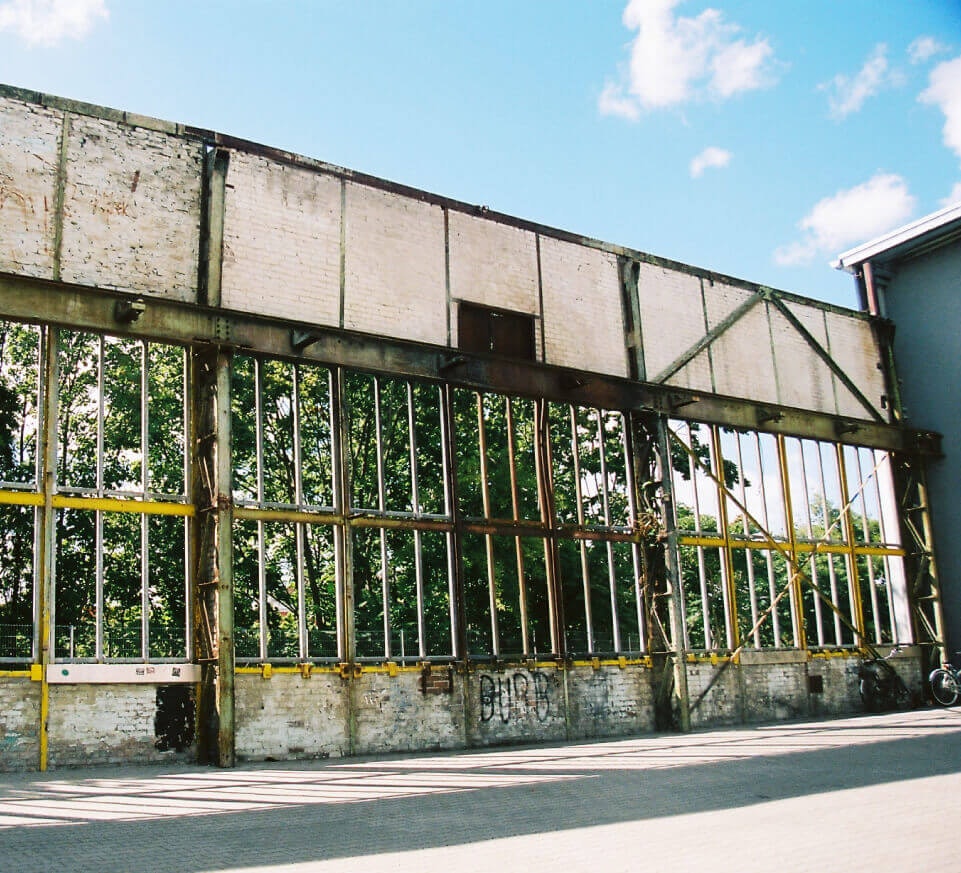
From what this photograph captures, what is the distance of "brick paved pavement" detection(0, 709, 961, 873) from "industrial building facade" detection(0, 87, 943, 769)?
1871 millimetres

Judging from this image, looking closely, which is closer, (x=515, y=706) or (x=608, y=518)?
(x=515, y=706)

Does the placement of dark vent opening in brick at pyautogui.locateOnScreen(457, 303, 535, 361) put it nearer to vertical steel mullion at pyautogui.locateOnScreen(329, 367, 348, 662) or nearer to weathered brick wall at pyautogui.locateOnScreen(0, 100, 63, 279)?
vertical steel mullion at pyautogui.locateOnScreen(329, 367, 348, 662)

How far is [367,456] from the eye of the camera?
29.7 metres

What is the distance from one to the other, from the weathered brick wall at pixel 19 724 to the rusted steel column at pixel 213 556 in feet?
7.20

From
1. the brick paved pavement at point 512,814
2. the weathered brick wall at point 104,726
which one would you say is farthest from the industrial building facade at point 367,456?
the brick paved pavement at point 512,814

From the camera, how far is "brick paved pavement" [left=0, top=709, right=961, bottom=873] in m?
6.71

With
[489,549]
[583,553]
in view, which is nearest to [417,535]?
[489,549]

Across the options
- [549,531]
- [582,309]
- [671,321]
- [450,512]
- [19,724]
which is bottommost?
[19,724]

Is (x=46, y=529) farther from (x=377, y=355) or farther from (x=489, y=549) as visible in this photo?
(x=489, y=549)

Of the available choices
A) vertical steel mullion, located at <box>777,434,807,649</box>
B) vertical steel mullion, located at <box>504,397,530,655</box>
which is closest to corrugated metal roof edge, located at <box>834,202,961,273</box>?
vertical steel mullion, located at <box>777,434,807,649</box>

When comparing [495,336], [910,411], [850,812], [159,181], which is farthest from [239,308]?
[910,411]

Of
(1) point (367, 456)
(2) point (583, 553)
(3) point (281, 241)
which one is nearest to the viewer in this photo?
(3) point (281, 241)

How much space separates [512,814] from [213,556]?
720 cm

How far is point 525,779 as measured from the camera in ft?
38.2
